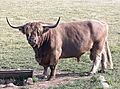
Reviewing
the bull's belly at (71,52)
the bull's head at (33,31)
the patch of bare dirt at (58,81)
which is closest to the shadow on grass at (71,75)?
the patch of bare dirt at (58,81)

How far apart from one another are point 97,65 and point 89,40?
2.71 ft

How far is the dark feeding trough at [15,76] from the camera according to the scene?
12.1m

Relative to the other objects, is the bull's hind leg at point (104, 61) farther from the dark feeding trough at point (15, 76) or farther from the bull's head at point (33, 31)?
the bull's head at point (33, 31)

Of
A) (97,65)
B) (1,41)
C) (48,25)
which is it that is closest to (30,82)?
(48,25)

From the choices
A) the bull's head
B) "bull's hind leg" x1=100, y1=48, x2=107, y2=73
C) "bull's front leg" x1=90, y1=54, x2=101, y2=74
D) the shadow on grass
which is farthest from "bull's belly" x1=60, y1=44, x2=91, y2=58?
the bull's head

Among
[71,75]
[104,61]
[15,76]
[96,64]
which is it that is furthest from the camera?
[104,61]

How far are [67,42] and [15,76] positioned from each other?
70.6 inches

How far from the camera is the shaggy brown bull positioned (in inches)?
466

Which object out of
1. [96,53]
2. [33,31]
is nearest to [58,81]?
[33,31]

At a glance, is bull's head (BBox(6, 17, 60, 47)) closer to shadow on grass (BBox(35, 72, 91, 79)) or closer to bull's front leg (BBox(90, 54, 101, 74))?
shadow on grass (BBox(35, 72, 91, 79))

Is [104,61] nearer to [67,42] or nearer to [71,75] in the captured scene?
[71,75]

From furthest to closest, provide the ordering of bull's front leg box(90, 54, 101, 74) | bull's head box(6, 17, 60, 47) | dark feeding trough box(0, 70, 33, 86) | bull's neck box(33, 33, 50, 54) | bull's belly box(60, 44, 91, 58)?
1. bull's front leg box(90, 54, 101, 74)
2. bull's belly box(60, 44, 91, 58)
3. dark feeding trough box(0, 70, 33, 86)
4. bull's neck box(33, 33, 50, 54)
5. bull's head box(6, 17, 60, 47)

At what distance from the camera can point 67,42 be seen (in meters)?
12.5

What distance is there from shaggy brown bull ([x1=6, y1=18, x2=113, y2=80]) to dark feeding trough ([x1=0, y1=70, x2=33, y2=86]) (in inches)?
20.2
